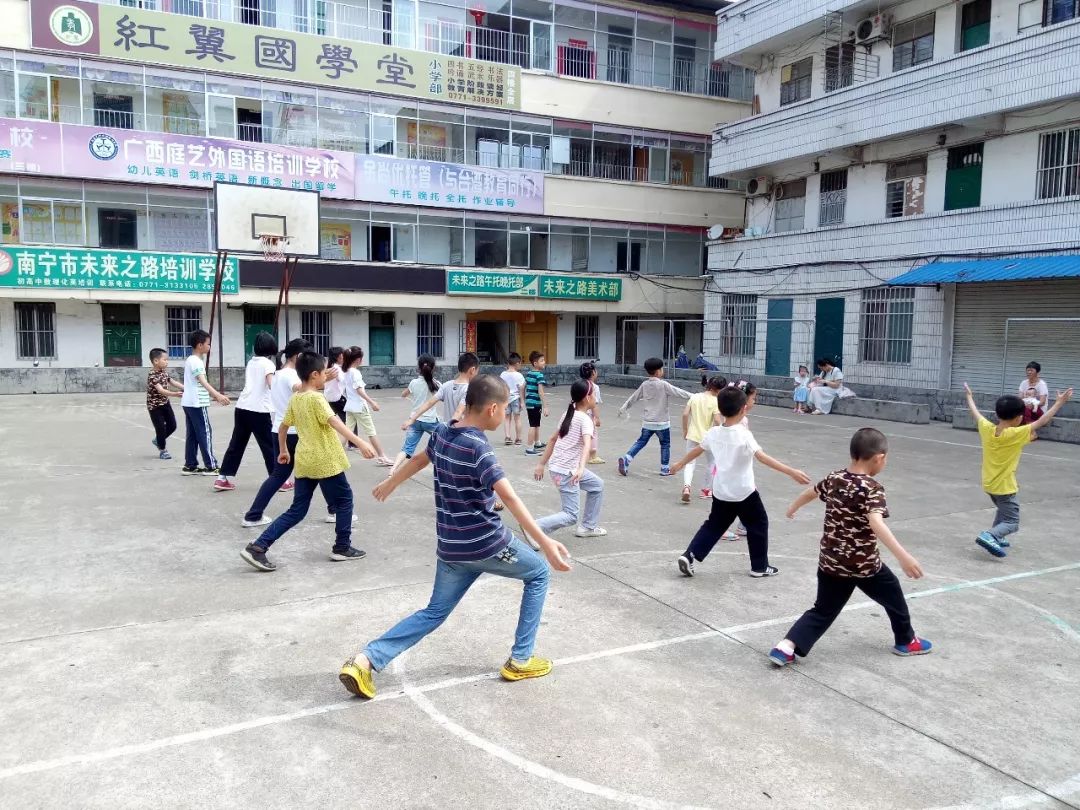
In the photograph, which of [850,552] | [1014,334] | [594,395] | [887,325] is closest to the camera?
[850,552]

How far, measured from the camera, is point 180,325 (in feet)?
82.2

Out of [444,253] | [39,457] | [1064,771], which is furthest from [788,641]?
[444,253]

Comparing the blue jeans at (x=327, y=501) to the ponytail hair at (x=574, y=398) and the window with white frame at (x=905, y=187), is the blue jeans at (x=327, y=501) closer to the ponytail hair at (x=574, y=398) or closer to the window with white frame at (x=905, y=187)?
the ponytail hair at (x=574, y=398)

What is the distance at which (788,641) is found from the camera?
4.35m

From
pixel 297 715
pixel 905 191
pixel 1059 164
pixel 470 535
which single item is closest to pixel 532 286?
pixel 905 191

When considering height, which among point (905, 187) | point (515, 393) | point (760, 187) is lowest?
point (515, 393)

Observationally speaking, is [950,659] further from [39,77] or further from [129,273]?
[39,77]

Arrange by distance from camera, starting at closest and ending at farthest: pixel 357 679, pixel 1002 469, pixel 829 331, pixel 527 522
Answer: pixel 527 522, pixel 357 679, pixel 1002 469, pixel 829 331

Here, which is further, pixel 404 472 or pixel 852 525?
pixel 852 525

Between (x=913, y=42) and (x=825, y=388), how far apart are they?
8.78 meters

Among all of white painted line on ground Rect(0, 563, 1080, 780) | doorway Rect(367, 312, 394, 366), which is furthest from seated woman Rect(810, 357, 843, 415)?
doorway Rect(367, 312, 394, 366)

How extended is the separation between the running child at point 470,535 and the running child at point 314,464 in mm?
2063

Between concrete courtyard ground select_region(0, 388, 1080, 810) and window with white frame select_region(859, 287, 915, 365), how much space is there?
13226mm

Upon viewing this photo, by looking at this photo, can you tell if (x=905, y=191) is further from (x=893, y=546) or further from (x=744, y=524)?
(x=893, y=546)
